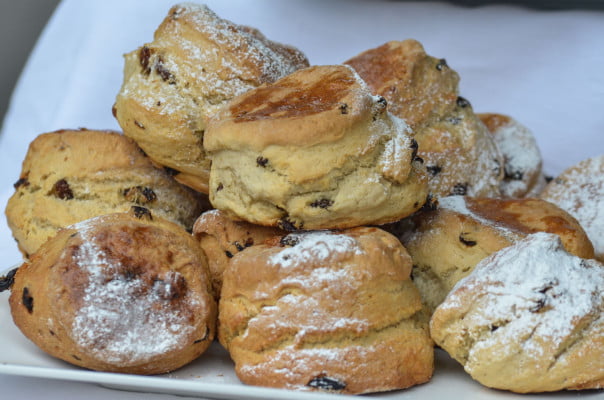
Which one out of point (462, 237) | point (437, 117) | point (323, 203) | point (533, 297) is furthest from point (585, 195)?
point (323, 203)

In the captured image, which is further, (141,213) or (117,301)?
(141,213)

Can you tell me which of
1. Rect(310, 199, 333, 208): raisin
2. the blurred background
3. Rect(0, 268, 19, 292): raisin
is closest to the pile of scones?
Rect(310, 199, 333, 208): raisin

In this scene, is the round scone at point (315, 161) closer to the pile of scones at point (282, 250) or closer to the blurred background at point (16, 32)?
the pile of scones at point (282, 250)

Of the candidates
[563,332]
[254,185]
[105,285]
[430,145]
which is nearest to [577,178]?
[430,145]

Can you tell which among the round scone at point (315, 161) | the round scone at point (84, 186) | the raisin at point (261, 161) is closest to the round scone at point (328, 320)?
the round scone at point (315, 161)

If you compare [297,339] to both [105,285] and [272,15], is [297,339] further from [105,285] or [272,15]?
[272,15]

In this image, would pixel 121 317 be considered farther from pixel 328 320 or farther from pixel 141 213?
pixel 328 320
